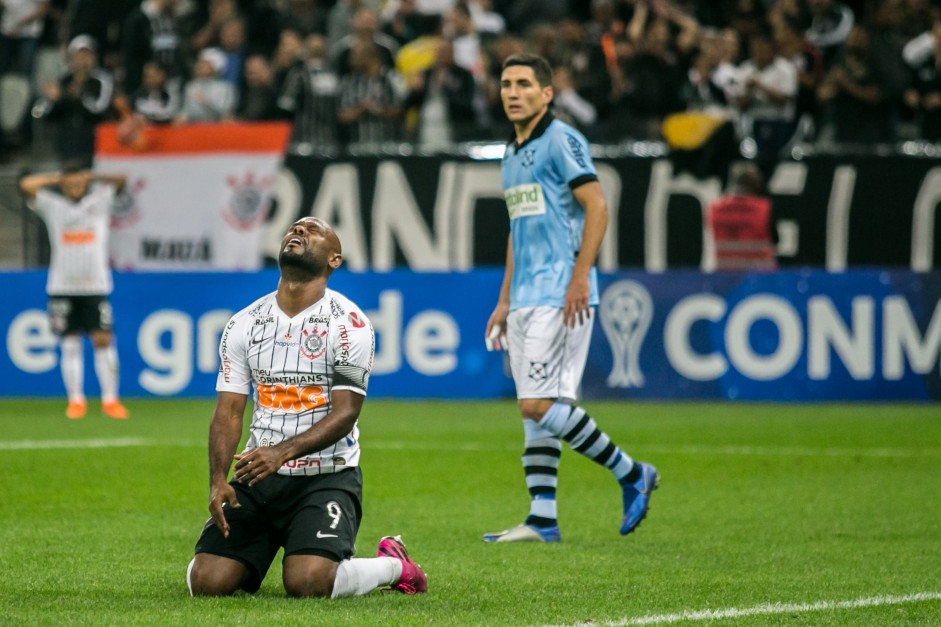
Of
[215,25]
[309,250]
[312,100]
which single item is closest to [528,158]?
[309,250]

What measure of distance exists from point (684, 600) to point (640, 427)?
767 cm

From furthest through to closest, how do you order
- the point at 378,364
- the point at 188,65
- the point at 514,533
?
the point at 188,65 → the point at 378,364 → the point at 514,533

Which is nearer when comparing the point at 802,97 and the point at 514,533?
the point at 514,533

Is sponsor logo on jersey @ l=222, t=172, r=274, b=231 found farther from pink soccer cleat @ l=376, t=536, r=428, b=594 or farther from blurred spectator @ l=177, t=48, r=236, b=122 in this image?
pink soccer cleat @ l=376, t=536, r=428, b=594

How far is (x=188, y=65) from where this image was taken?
65.2ft

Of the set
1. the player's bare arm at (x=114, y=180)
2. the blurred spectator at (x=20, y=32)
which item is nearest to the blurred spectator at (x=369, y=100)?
the player's bare arm at (x=114, y=180)

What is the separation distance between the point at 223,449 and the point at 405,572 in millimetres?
874

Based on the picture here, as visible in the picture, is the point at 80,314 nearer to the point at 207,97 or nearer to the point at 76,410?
the point at 76,410

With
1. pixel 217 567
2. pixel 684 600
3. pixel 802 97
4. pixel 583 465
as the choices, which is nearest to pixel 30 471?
pixel 583 465

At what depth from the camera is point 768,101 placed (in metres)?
17.1

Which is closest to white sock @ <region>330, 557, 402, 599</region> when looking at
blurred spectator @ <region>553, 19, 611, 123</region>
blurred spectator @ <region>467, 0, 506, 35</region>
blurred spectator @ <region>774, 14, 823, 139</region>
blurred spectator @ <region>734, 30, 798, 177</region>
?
blurred spectator @ <region>734, 30, 798, 177</region>

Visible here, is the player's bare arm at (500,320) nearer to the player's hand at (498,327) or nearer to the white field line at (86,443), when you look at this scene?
the player's hand at (498,327)

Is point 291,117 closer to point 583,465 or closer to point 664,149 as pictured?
point 664,149

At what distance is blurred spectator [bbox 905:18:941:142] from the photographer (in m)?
17.0
